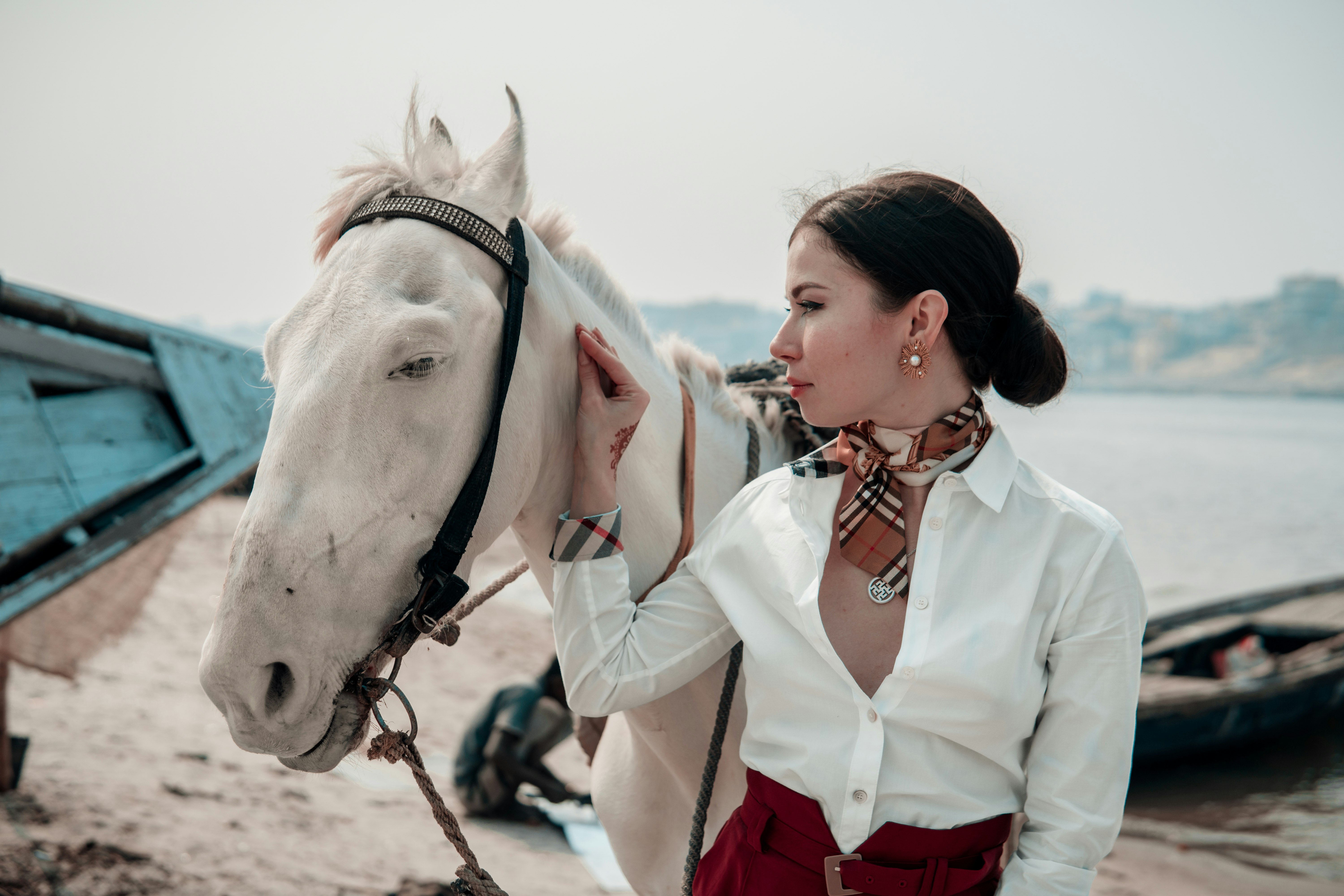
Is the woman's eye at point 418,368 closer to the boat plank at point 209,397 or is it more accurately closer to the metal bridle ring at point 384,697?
the metal bridle ring at point 384,697

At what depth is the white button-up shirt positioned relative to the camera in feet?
3.28

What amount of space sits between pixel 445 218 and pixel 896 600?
2.96ft

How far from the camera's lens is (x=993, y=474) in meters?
Result: 1.12

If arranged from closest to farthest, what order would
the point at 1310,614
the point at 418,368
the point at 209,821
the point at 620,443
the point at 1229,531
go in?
the point at 418,368 < the point at 620,443 < the point at 209,821 < the point at 1310,614 < the point at 1229,531

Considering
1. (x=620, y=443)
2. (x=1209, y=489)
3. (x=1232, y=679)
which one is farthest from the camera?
(x=1209, y=489)

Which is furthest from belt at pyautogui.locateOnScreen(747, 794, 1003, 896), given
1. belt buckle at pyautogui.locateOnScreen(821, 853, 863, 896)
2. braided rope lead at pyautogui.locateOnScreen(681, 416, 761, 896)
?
braided rope lead at pyautogui.locateOnScreen(681, 416, 761, 896)

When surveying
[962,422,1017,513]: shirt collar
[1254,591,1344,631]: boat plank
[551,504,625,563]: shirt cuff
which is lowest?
[1254,591,1344,631]: boat plank

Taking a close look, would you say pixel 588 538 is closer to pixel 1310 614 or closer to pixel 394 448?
pixel 394 448

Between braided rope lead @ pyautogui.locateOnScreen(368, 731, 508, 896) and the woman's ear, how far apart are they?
978 millimetres

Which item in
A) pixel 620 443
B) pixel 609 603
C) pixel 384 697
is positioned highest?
pixel 620 443

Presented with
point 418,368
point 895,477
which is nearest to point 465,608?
point 418,368

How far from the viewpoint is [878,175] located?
4.09 ft

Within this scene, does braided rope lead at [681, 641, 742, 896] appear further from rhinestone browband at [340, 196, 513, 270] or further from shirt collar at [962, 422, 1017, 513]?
rhinestone browband at [340, 196, 513, 270]

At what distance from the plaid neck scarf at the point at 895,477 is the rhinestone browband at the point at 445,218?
66 centimetres
